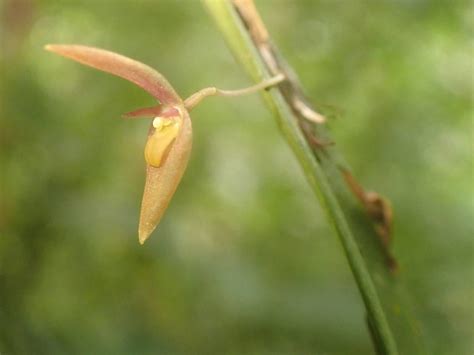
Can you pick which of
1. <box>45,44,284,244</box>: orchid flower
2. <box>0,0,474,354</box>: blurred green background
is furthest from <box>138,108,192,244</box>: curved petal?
<box>0,0,474,354</box>: blurred green background

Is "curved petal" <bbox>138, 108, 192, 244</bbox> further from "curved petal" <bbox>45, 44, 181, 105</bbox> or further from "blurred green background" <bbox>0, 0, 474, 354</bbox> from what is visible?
"blurred green background" <bbox>0, 0, 474, 354</bbox>

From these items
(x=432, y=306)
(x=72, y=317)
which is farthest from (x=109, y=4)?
(x=432, y=306)

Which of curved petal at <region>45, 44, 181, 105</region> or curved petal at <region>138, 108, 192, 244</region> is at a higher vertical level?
curved petal at <region>45, 44, 181, 105</region>

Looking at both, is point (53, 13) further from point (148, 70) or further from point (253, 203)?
point (148, 70)

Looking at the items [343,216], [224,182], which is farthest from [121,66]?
[224,182]

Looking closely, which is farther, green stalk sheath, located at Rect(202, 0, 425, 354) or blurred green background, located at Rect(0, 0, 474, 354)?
blurred green background, located at Rect(0, 0, 474, 354)

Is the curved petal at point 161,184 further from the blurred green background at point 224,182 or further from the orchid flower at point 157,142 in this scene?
the blurred green background at point 224,182
